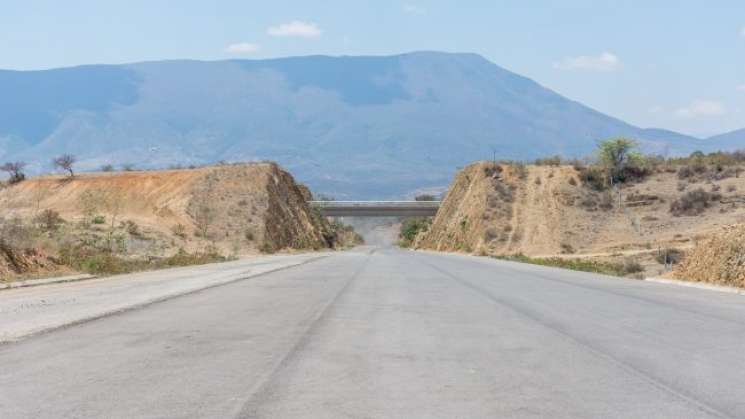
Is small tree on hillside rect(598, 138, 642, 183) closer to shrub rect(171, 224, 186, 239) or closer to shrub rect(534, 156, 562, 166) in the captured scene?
shrub rect(534, 156, 562, 166)

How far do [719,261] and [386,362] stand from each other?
67.1 feet

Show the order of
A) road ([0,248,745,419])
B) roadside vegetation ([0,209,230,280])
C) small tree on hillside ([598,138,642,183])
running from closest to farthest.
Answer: road ([0,248,745,419])
roadside vegetation ([0,209,230,280])
small tree on hillside ([598,138,642,183])

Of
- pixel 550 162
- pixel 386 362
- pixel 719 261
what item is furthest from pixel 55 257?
pixel 550 162

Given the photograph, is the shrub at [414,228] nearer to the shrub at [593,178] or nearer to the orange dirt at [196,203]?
the orange dirt at [196,203]

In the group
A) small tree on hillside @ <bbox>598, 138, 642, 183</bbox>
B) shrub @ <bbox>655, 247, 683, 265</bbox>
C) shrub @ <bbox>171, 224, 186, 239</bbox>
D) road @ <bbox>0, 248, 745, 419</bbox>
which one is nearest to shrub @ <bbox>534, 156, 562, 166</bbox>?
small tree on hillside @ <bbox>598, 138, 642, 183</bbox>

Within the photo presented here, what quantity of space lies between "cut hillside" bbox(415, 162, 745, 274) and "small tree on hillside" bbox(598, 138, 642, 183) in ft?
7.59

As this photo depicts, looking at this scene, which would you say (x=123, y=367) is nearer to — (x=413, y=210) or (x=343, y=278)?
(x=343, y=278)

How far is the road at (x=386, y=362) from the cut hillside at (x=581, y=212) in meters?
40.0

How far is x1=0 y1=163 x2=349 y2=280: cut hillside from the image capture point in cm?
7644

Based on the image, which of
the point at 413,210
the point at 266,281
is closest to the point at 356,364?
the point at 266,281

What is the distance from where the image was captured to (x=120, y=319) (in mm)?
16562

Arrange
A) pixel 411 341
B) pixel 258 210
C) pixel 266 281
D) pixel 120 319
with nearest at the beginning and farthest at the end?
pixel 411 341 → pixel 120 319 → pixel 266 281 → pixel 258 210

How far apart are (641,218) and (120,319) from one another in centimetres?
6273

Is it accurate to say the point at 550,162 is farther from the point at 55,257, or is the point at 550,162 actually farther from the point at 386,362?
the point at 386,362
